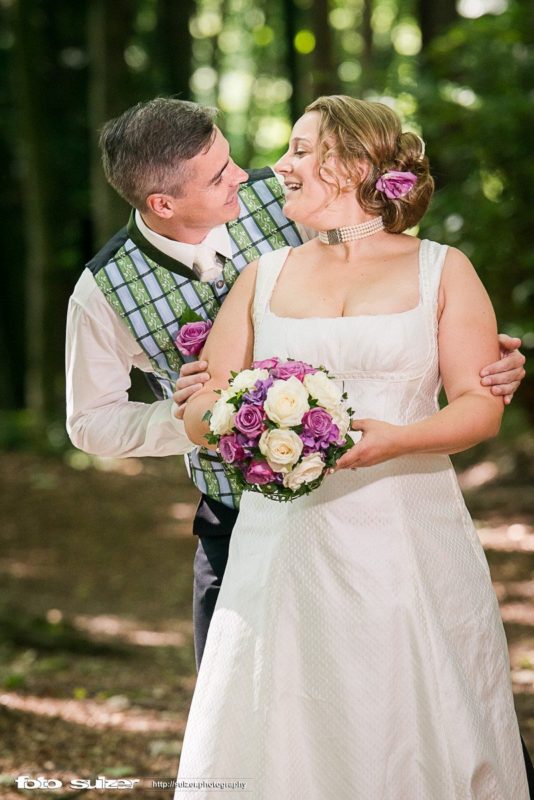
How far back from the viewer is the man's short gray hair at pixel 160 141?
3.46 metres

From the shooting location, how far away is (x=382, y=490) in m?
2.98

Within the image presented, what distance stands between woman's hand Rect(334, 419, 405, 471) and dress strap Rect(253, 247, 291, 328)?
0.51 m

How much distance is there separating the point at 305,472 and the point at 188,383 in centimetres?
62

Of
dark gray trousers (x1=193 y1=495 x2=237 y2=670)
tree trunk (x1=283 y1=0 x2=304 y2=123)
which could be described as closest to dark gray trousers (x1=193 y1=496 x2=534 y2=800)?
dark gray trousers (x1=193 y1=495 x2=237 y2=670)

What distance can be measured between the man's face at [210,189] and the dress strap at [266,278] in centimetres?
34

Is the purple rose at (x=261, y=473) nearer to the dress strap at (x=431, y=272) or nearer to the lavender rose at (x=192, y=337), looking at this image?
the dress strap at (x=431, y=272)

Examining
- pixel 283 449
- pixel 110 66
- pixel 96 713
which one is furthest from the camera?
pixel 110 66

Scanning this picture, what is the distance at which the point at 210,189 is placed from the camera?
11.5 feet

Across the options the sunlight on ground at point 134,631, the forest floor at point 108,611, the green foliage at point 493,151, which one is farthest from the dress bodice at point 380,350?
the green foliage at point 493,151

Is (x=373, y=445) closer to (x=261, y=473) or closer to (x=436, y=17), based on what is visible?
(x=261, y=473)

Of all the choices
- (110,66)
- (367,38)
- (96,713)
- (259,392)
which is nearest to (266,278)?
(259,392)

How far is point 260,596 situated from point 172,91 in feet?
Result: 46.0

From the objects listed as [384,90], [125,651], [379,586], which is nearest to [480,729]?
[379,586]

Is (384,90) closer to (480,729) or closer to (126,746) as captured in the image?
(126,746)
